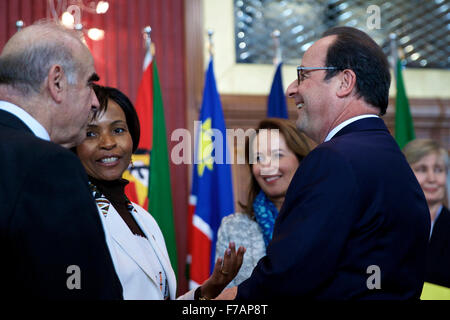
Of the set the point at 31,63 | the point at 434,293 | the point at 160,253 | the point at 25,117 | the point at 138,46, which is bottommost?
the point at 434,293

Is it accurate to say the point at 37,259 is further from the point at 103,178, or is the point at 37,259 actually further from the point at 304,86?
the point at 304,86

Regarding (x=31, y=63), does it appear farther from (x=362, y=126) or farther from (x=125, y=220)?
(x=362, y=126)

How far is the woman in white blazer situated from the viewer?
5.99 feet

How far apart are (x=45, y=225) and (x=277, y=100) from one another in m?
3.28

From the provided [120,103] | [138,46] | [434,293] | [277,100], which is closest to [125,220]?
[120,103]

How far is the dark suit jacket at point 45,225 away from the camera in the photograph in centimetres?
114

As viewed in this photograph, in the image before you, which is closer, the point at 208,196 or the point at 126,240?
the point at 126,240

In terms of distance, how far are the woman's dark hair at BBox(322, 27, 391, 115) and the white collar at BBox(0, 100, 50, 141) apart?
1.00 metres

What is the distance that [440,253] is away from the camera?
310cm

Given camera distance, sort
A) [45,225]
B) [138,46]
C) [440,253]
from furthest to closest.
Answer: [138,46] < [440,253] < [45,225]

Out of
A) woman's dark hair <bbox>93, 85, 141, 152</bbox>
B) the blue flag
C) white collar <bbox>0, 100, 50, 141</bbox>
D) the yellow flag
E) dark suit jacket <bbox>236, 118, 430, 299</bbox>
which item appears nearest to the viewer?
white collar <bbox>0, 100, 50, 141</bbox>

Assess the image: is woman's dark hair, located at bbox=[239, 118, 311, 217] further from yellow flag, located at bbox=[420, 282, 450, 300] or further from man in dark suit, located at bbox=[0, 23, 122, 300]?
man in dark suit, located at bbox=[0, 23, 122, 300]

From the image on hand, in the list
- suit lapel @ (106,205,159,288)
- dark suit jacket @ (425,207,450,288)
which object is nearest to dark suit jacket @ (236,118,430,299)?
suit lapel @ (106,205,159,288)
